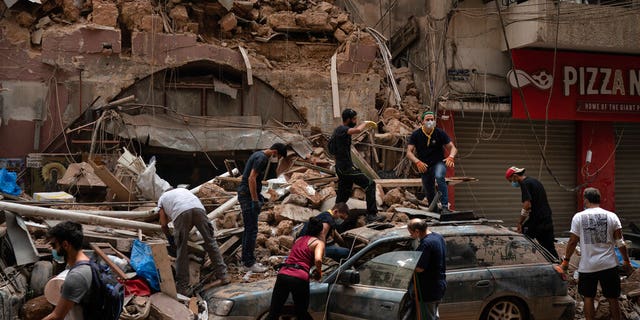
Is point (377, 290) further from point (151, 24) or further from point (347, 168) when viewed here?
point (151, 24)

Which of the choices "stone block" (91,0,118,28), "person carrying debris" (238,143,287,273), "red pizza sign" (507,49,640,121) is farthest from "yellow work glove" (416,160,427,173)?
"stone block" (91,0,118,28)

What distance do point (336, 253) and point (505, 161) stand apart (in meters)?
8.60

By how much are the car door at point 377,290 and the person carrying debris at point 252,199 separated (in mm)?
1933

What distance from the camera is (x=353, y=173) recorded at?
9023 millimetres

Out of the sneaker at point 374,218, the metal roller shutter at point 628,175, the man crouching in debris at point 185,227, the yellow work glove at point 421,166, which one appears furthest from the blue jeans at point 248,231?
the metal roller shutter at point 628,175

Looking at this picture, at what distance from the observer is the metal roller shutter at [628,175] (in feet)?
52.0

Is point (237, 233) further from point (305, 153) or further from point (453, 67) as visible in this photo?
point (453, 67)

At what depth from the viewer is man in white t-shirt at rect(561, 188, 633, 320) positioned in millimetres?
7000

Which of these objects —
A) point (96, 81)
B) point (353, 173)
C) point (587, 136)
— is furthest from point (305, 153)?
point (587, 136)

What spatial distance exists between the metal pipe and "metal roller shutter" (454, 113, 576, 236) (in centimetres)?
801

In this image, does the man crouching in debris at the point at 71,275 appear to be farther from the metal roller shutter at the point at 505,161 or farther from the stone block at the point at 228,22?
the metal roller shutter at the point at 505,161

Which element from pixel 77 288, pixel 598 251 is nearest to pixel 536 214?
pixel 598 251

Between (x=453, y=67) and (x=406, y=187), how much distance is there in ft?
12.4

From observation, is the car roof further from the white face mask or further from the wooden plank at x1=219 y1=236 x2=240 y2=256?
the white face mask
